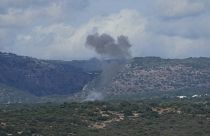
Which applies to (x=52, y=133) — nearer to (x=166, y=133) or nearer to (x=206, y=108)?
(x=166, y=133)

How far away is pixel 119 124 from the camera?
11338 centimetres

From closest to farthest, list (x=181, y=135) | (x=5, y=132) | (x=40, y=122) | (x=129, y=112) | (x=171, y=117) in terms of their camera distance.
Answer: (x=5, y=132)
(x=181, y=135)
(x=40, y=122)
(x=171, y=117)
(x=129, y=112)

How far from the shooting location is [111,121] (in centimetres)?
11750

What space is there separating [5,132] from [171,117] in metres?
37.1

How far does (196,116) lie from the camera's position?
124 meters

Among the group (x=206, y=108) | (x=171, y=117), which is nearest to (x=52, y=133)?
(x=171, y=117)

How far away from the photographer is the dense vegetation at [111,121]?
335ft

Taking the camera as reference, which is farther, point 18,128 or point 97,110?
point 97,110

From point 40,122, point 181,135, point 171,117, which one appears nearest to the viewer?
point 181,135

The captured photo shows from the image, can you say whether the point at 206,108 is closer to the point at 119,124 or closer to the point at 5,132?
the point at 119,124

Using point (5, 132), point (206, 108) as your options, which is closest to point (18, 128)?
point (5, 132)

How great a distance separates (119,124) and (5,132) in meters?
24.7

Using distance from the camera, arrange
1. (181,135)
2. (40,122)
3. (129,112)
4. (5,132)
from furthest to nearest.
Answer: (129,112)
(40,122)
(181,135)
(5,132)

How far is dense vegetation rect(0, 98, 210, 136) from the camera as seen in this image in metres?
102
